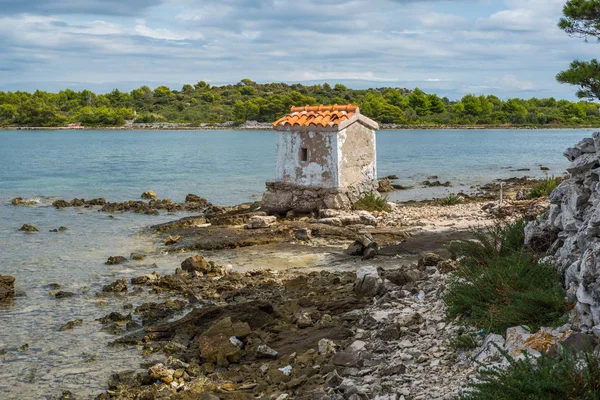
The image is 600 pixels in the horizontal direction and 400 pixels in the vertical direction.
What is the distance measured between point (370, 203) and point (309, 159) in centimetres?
230

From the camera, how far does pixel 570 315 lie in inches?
272

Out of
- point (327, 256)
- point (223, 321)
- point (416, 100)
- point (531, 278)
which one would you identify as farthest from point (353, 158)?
point (416, 100)

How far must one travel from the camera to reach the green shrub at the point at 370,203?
66.1 feet

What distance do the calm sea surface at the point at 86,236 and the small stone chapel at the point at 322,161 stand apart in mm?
4494

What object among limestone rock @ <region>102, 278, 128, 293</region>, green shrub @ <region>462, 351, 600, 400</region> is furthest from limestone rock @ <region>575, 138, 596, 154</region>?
limestone rock @ <region>102, 278, 128, 293</region>

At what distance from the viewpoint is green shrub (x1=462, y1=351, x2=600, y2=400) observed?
534cm

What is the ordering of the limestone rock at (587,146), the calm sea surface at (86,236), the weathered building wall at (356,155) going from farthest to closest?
the weathered building wall at (356,155) < the calm sea surface at (86,236) < the limestone rock at (587,146)

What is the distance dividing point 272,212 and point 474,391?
1514 cm

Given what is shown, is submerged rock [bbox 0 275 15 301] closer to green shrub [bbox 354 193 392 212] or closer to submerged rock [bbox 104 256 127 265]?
submerged rock [bbox 104 256 127 265]

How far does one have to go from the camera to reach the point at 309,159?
65.6 feet

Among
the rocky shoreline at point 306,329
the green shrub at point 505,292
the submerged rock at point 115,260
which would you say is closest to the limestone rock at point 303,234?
the rocky shoreline at point 306,329

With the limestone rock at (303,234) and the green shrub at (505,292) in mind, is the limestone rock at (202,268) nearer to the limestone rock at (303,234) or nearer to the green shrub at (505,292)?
the limestone rock at (303,234)

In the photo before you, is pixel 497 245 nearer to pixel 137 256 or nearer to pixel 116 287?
pixel 116 287

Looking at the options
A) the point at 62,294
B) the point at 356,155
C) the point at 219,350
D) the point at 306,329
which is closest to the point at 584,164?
the point at 306,329
